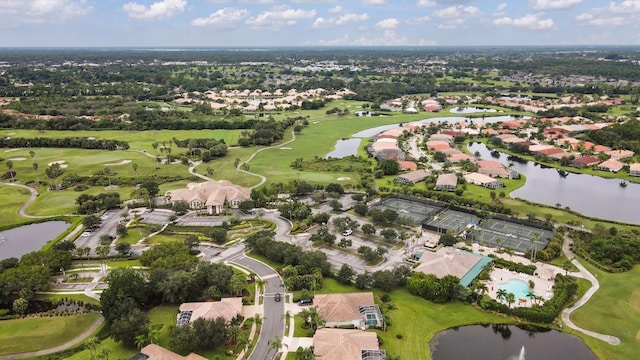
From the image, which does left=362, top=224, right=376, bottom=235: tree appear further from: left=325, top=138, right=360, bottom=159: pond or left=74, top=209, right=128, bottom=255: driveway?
left=325, top=138, right=360, bottom=159: pond

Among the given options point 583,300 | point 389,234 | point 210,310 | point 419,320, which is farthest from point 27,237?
point 583,300

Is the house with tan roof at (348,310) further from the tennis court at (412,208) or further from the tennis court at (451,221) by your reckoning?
the tennis court at (412,208)

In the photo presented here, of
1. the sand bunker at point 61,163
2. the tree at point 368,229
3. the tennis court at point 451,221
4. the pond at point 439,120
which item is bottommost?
the tennis court at point 451,221

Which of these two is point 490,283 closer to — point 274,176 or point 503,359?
point 503,359

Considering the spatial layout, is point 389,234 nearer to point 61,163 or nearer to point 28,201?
point 28,201

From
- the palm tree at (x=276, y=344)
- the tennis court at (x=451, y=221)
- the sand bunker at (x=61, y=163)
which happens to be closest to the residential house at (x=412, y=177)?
the tennis court at (x=451, y=221)

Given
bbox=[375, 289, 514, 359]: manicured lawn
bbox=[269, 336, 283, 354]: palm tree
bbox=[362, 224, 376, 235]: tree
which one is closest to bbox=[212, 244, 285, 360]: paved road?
bbox=[269, 336, 283, 354]: palm tree
